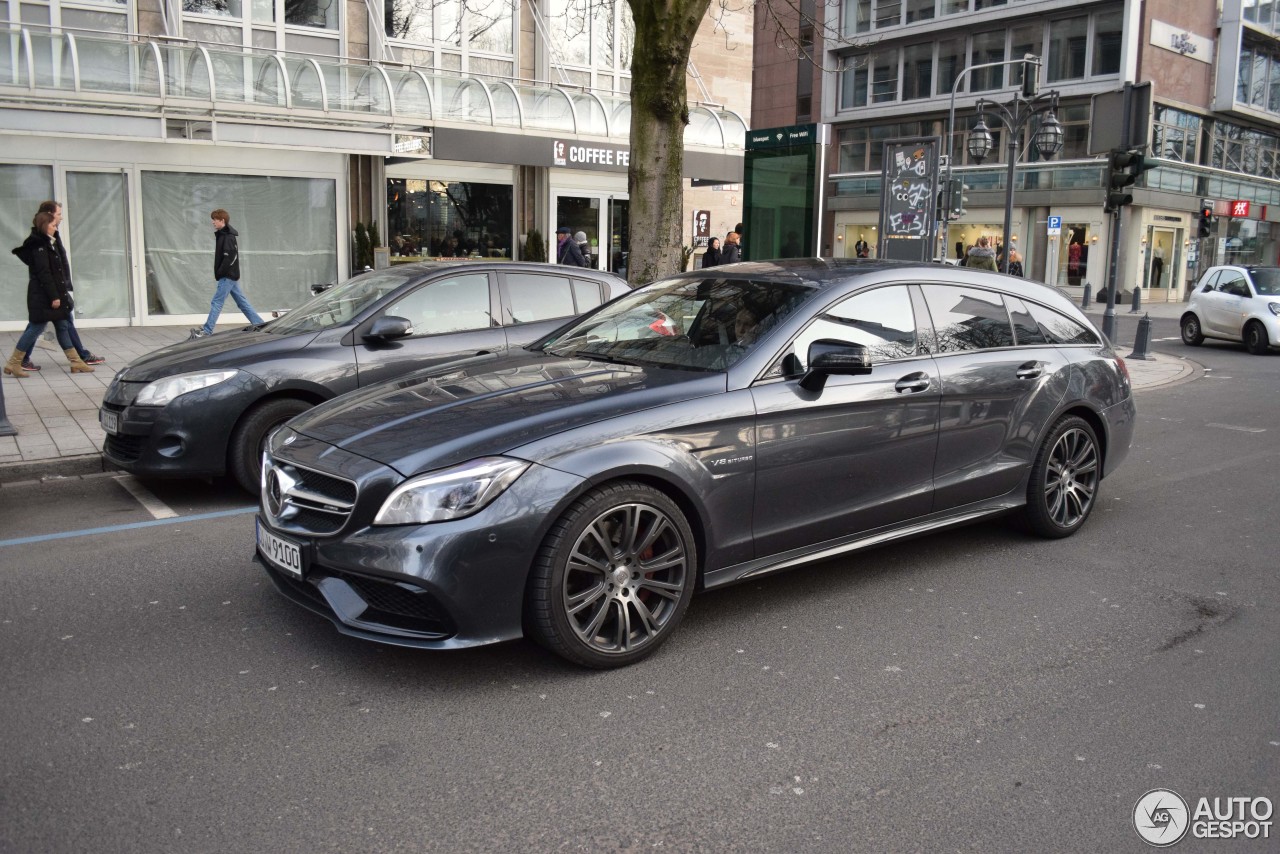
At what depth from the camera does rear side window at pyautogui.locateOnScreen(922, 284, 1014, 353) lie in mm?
5395

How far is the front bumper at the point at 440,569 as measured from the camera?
12.1 ft

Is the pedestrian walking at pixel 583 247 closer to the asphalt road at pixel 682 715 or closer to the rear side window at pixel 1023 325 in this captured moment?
the rear side window at pixel 1023 325

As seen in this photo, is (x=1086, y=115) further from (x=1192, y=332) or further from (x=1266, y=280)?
(x=1266, y=280)

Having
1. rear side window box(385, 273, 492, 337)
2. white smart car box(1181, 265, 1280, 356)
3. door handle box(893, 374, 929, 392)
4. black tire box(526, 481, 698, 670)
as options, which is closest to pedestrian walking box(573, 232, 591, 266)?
rear side window box(385, 273, 492, 337)

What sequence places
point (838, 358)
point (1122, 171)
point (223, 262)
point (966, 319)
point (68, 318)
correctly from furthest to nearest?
point (1122, 171) < point (223, 262) < point (68, 318) < point (966, 319) < point (838, 358)

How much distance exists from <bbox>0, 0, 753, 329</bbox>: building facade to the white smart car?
393 inches

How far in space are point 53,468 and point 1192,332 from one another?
21.0m

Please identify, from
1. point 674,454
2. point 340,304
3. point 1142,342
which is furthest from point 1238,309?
point 674,454

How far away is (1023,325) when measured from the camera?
232 inches

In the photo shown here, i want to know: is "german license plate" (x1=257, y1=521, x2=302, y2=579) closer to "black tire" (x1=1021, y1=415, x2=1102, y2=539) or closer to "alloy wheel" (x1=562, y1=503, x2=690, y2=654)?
"alloy wheel" (x1=562, y1=503, x2=690, y2=654)

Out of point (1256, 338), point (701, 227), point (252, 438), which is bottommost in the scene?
point (252, 438)

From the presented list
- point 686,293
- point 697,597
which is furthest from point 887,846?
point 686,293

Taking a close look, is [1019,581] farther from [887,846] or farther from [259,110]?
[259,110]

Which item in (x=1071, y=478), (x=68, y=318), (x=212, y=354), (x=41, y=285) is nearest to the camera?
(x=1071, y=478)
